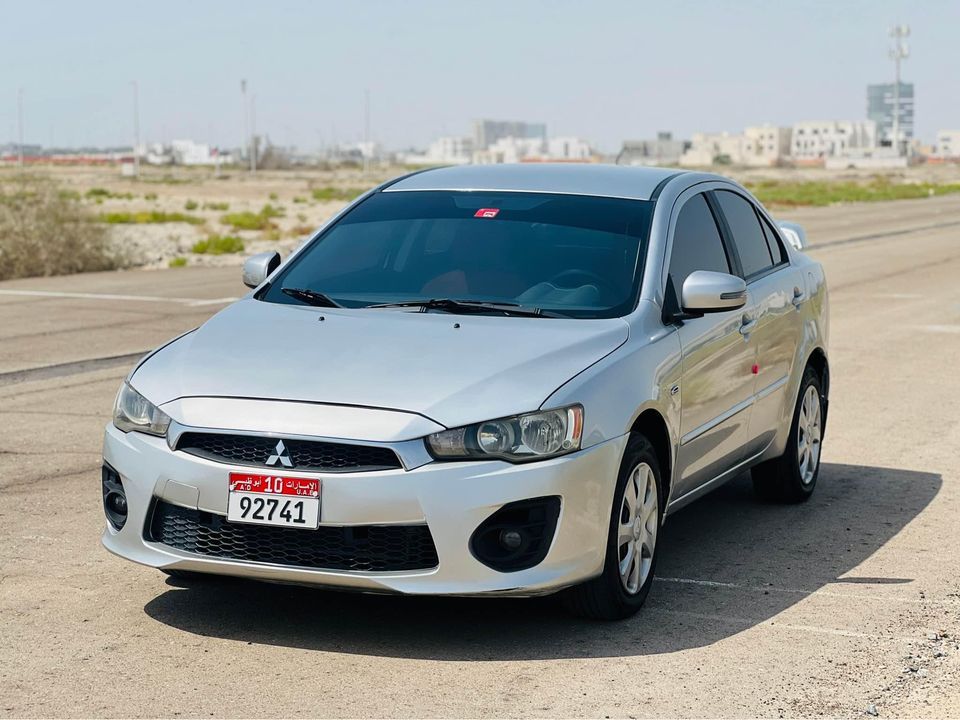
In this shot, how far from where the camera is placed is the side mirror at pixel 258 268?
667cm

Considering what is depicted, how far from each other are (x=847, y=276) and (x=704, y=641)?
18.0 meters

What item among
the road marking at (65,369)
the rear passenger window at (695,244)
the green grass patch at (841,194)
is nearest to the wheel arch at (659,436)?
the rear passenger window at (695,244)

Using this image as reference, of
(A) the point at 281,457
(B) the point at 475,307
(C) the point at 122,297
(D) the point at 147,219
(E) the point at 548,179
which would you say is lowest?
(D) the point at 147,219

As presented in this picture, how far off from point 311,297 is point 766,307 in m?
2.24

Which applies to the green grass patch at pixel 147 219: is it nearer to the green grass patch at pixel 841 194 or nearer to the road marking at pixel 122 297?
the green grass patch at pixel 841 194

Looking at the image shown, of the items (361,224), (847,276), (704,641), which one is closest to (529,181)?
(361,224)

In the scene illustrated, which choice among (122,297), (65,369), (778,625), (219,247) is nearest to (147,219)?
(219,247)

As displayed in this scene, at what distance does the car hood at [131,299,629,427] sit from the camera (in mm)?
5012

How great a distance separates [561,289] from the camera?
19.9 feet

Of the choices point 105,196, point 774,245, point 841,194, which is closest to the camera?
point 774,245

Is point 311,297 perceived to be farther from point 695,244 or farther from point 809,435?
point 809,435

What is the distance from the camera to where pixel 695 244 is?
669 centimetres

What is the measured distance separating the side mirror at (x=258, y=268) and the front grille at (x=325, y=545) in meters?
1.79

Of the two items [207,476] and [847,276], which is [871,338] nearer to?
[847,276]
